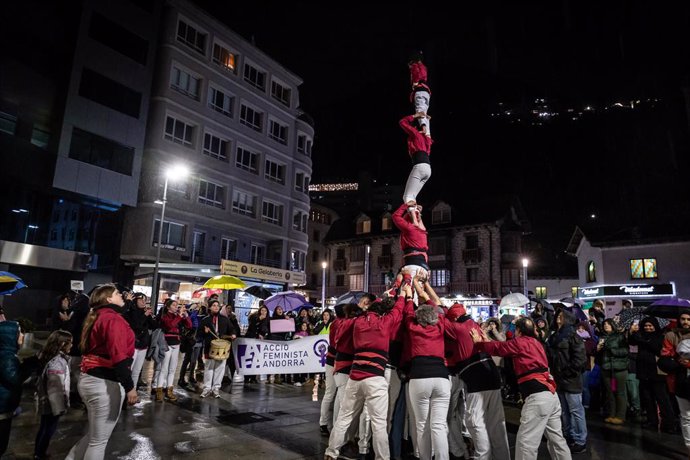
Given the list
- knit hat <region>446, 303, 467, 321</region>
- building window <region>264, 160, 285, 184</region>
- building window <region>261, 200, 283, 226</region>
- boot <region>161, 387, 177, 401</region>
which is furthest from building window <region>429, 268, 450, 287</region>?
knit hat <region>446, 303, 467, 321</region>

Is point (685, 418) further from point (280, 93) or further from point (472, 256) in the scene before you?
point (280, 93)

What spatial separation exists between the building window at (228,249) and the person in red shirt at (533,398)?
2873 centimetres

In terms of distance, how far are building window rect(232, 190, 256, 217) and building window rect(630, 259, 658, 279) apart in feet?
91.4

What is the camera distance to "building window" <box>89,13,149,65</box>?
1051 inches

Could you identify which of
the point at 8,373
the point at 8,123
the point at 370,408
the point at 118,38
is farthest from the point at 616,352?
the point at 118,38

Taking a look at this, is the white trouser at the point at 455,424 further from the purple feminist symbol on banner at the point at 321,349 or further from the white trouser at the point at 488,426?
the purple feminist symbol on banner at the point at 321,349

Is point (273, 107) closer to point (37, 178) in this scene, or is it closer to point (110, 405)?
point (37, 178)

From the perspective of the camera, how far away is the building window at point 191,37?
3133 centimetres

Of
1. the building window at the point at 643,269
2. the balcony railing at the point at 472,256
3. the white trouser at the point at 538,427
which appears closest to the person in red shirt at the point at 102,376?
the white trouser at the point at 538,427

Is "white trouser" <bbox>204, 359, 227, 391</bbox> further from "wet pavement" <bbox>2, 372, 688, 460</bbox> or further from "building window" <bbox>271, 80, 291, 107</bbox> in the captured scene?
"building window" <bbox>271, 80, 291, 107</bbox>

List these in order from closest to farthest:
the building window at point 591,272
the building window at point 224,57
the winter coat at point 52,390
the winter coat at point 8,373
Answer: the winter coat at point 8,373 → the winter coat at point 52,390 → the building window at point 591,272 → the building window at point 224,57

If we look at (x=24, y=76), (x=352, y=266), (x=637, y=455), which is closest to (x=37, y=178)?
(x=24, y=76)

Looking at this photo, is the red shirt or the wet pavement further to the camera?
the wet pavement

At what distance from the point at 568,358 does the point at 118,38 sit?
3057 centimetres
